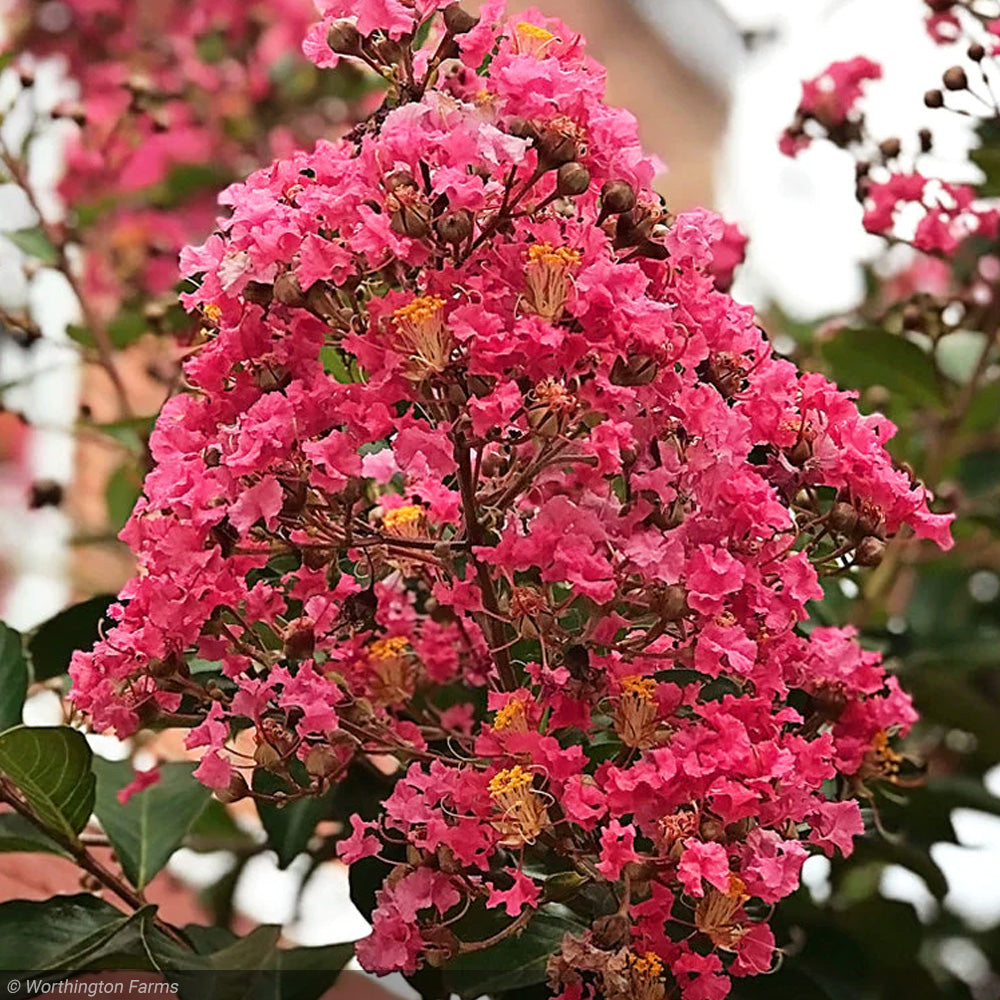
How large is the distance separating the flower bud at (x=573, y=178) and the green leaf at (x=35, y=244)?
0.62 metres

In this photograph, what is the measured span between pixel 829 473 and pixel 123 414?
667mm

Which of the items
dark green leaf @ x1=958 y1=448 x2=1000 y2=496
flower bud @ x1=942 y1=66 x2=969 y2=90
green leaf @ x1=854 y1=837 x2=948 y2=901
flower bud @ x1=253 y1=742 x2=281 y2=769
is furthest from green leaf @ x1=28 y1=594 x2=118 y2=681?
dark green leaf @ x1=958 y1=448 x2=1000 y2=496

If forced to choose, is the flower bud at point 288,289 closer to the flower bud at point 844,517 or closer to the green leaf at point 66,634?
the flower bud at point 844,517

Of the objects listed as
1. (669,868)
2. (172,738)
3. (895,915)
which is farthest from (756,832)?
(172,738)

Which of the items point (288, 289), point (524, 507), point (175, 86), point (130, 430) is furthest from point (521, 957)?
point (175, 86)

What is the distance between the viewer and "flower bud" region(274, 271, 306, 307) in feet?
1.80

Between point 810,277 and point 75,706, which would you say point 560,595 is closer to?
point 75,706

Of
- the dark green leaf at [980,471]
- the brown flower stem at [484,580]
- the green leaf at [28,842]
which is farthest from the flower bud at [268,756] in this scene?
the dark green leaf at [980,471]

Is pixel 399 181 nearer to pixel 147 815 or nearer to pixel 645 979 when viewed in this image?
pixel 645 979

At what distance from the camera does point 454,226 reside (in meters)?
0.53

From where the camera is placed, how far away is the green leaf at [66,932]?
661 mm

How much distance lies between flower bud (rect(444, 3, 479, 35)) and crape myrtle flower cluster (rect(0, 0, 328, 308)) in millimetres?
1002

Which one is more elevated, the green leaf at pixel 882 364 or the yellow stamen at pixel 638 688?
the green leaf at pixel 882 364

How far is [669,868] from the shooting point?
0.54 metres
